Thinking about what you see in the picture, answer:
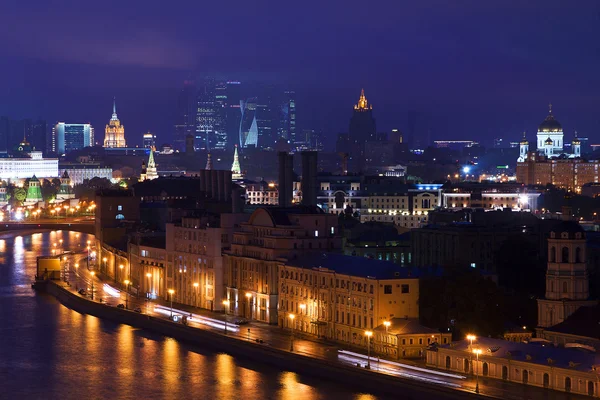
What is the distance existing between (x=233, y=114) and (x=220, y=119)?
2866mm

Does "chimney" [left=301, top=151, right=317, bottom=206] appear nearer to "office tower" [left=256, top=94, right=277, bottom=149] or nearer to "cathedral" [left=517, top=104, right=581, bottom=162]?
"cathedral" [left=517, top=104, right=581, bottom=162]

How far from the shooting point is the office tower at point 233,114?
160750 mm

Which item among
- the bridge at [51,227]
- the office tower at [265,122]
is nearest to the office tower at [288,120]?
the office tower at [265,122]

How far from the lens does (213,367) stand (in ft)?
100

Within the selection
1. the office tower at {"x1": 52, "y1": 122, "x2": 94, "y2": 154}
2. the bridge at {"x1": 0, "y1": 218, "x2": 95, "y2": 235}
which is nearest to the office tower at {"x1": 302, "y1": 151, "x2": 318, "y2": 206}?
the bridge at {"x1": 0, "y1": 218, "x2": 95, "y2": 235}

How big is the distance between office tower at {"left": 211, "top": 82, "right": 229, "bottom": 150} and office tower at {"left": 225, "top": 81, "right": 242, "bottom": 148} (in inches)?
18.3

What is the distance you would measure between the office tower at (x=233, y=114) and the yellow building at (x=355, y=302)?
128 m

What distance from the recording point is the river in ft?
91.3

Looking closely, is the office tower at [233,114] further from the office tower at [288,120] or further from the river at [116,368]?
the river at [116,368]

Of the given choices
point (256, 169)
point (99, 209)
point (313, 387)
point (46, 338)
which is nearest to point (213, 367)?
point (313, 387)

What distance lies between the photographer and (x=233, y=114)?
6467 inches

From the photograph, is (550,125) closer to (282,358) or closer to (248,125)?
(248,125)

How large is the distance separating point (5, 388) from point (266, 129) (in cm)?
13333

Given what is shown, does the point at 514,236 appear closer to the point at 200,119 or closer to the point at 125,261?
the point at 125,261
